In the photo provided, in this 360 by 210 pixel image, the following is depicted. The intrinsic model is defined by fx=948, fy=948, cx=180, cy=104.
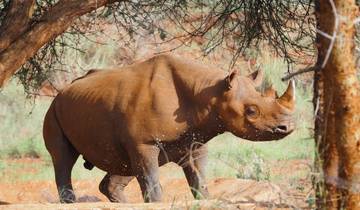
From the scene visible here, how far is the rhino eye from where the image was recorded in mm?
10289

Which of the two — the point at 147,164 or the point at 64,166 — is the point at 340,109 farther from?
the point at 64,166

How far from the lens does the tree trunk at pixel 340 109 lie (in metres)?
6.33

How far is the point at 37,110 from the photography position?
74.8 feet

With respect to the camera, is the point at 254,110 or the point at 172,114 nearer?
the point at 254,110

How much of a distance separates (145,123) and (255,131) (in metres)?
1.21

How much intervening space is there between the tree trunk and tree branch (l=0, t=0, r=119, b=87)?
284 centimetres

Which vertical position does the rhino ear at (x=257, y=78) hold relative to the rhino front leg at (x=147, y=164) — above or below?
above

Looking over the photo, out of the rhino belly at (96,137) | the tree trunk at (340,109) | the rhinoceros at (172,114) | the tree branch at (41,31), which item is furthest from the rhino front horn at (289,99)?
the tree trunk at (340,109)

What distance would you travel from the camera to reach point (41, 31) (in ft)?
28.4

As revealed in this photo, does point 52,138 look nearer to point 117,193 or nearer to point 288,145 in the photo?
point 117,193

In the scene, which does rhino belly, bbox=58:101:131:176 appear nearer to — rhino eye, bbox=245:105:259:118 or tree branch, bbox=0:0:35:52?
rhino eye, bbox=245:105:259:118

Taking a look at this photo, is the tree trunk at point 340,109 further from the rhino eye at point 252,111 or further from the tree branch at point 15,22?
the rhino eye at point 252,111

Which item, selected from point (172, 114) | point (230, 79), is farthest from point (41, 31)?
point (230, 79)

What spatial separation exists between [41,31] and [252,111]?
9.02 feet
